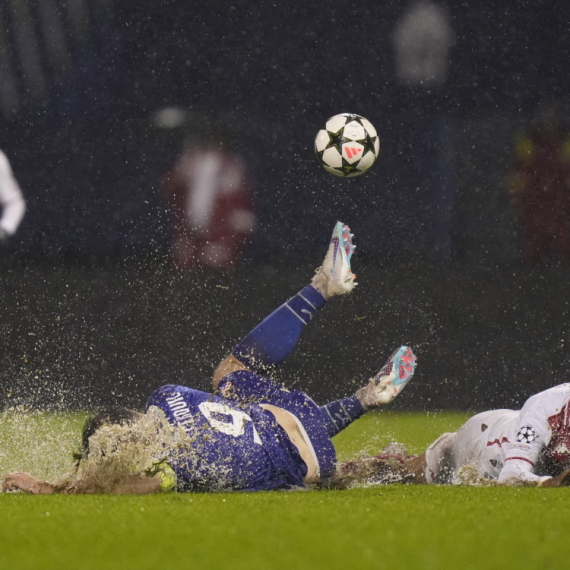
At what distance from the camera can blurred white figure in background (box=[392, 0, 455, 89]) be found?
852cm

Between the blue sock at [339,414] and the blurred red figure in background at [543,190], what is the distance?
12.5 feet

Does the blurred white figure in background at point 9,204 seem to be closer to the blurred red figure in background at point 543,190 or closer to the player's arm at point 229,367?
the player's arm at point 229,367

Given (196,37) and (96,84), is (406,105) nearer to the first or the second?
(196,37)

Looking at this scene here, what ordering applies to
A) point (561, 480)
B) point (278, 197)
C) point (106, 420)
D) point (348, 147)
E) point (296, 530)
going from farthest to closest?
1. point (278, 197)
2. point (348, 147)
3. point (106, 420)
4. point (561, 480)
5. point (296, 530)

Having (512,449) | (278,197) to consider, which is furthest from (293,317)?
(278,197)

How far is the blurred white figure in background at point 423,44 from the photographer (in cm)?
852

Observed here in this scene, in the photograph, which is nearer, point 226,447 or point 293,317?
point 226,447

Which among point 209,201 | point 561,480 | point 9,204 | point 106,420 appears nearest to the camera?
point 561,480

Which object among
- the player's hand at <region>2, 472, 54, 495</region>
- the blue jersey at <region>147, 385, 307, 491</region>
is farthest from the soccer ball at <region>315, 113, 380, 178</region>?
the player's hand at <region>2, 472, 54, 495</region>

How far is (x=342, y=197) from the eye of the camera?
7520 millimetres

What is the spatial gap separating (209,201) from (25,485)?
4.68 metres

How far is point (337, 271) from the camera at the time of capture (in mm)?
4047

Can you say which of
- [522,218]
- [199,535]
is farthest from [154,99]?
[199,535]

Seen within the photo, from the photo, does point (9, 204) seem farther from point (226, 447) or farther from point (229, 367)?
point (226, 447)
